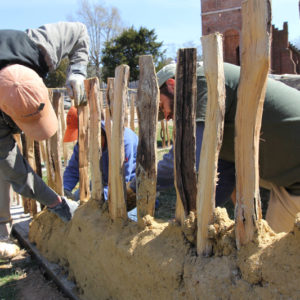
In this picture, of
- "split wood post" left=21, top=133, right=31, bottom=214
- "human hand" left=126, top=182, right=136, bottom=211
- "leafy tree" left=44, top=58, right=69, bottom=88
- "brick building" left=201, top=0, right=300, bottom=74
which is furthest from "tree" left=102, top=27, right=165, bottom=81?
"human hand" left=126, top=182, right=136, bottom=211

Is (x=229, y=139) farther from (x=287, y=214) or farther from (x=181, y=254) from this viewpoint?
(x=181, y=254)

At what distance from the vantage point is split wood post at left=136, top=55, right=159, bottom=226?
5.85ft

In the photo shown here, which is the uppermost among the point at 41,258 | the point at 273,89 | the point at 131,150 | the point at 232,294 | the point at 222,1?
the point at 222,1

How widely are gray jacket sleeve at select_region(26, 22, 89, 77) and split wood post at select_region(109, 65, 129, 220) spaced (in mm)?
916

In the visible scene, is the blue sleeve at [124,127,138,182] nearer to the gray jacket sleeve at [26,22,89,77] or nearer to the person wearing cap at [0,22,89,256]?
the person wearing cap at [0,22,89,256]

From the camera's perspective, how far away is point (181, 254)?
161 cm

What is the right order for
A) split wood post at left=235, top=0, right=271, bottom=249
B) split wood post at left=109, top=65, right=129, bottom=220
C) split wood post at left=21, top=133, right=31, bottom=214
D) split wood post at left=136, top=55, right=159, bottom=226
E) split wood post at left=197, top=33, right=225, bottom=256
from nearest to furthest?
split wood post at left=235, top=0, right=271, bottom=249 < split wood post at left=197, top=33, right=225, bottom=256 < split wood post at left=136, top=55, right=159, bottom=226 < split wood post at left=109, top=65, right=129, bottom=220 < split wood post at left=21, top=133, right=31, bottom=214

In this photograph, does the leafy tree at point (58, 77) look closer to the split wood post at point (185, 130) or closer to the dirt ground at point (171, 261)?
the dirt ground at point (171, 261)

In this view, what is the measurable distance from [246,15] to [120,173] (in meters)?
1.17

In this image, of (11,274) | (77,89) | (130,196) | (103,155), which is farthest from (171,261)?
(11,274)

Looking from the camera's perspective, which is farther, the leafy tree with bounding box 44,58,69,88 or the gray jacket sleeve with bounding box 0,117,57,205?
the leafy tree with bounding box 44,58,69,88

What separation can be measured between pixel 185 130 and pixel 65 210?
4.88 ft

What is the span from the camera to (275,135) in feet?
6.15

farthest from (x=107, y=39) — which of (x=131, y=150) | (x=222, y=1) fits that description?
(x=131, y=150)
